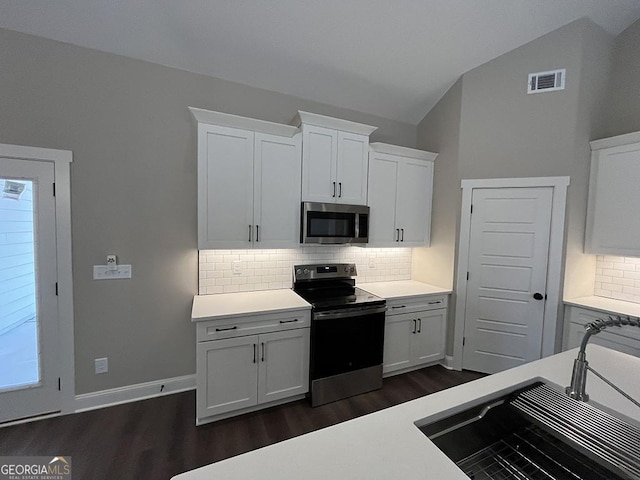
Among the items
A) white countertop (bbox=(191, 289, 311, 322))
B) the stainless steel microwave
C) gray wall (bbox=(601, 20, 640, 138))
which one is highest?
gray wall (bbox=(601, 20, 640, 138))

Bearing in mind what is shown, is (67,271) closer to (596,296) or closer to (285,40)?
(285,40)

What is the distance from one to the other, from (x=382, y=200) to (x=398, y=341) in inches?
63.1

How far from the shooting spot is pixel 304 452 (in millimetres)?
906

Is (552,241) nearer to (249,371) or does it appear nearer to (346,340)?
(346,340)

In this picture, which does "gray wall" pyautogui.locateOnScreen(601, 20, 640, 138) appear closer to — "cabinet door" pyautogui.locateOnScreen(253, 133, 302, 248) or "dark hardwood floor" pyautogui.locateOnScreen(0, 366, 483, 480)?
"cabinet door" pyautogui.locateOnScreen(253, 133, 302, 248)

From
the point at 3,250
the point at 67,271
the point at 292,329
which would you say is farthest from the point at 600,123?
the point at 3,250

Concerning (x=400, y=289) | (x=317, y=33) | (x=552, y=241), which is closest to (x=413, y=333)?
(x=400, y=289)

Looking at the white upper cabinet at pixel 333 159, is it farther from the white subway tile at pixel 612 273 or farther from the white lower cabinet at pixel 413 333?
the white subway tile at pixel 612 273

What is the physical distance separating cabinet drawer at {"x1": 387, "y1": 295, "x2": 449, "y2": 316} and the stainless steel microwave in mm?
765

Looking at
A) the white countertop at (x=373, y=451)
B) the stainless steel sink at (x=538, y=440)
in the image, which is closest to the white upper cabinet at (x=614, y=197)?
the white countertop at (x=373, y=451)

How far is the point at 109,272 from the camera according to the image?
2545 millimetres

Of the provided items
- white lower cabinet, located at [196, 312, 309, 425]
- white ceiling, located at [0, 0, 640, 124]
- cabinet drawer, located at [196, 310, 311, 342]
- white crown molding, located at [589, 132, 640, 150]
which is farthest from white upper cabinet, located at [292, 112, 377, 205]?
white crown molding, located at [589, 132, 640, 150]

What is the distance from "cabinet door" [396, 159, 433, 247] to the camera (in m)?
3.44

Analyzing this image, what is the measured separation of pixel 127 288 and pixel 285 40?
8.90ft
